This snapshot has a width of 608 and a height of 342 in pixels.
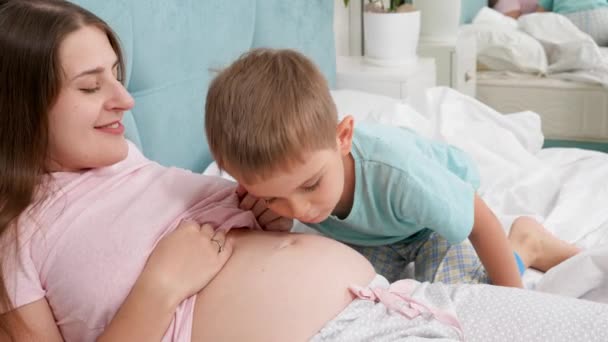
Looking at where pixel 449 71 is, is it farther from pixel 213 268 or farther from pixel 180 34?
pixel 213 268

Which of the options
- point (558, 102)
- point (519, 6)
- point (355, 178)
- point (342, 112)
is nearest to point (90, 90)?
point (355, 178)

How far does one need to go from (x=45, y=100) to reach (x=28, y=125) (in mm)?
41

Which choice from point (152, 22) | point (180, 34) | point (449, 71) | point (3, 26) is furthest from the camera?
point (449, 71)

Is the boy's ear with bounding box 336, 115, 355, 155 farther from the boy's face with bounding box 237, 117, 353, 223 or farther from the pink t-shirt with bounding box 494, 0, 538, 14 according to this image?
the pink t-shirt with bounding box 494, 0, 538, 14

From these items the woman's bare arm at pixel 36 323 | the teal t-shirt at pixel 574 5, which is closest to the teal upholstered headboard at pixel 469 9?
the teal t-shirt at pixel 574 5

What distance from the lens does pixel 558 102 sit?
318cm

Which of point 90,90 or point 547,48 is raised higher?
point 90,90

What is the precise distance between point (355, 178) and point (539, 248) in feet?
1.61

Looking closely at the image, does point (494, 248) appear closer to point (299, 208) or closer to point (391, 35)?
point (299, 208)

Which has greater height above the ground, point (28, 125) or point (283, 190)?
point (28, 125)

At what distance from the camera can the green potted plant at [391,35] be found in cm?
251

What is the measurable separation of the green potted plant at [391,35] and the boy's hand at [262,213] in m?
1.53

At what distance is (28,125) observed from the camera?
0.92m

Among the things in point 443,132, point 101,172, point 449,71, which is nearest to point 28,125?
point 101,172
